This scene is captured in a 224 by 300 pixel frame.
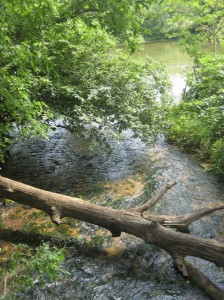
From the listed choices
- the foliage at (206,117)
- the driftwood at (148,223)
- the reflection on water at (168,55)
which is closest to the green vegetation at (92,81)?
the foliage at (206,117)

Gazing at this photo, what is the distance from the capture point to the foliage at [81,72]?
22.1ft

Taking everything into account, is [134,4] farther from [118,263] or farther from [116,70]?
[118,263]

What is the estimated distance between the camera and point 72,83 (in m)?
8.94

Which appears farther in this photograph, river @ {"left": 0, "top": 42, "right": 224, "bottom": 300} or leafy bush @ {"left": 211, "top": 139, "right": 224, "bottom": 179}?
leafy bush @ {"left": 211, "top": 139, "right": 224, "bottom": 179}

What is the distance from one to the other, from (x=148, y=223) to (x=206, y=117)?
→ 2788mm

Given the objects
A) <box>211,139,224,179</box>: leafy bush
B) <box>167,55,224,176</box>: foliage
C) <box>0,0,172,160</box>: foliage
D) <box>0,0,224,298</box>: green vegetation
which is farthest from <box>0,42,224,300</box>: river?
<box>0,0,172,160</box>: foliage

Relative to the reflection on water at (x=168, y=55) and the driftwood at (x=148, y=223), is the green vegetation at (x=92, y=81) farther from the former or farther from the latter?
the reflection on water at (x=168, y=55)

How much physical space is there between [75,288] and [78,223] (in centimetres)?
178

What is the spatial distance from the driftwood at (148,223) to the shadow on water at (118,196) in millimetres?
297

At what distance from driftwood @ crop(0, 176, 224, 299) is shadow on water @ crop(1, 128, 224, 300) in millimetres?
297

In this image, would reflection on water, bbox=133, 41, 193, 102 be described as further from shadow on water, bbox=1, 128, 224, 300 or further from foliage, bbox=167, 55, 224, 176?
shadow on water, bbox=1, 128, 224, 300

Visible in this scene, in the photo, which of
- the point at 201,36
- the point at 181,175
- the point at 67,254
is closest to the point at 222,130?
the point at 181,175

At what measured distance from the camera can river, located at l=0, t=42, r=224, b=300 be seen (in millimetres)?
4832

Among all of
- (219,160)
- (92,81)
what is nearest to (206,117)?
(219,160)
